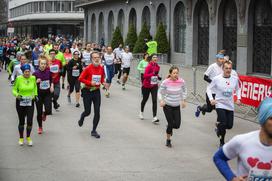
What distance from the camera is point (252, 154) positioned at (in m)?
4.25

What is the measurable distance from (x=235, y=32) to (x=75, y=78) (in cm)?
1277

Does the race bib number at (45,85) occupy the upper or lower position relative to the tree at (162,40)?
lower

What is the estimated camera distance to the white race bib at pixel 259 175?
432 cm

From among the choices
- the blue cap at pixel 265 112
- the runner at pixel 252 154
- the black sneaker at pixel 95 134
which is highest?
the blue cap at pixel 265 112

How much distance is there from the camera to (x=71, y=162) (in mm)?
9594

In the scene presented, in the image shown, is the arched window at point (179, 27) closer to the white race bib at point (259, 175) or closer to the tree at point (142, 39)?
the tree at point (142, 39)

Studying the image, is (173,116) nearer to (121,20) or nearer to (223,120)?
(223,120)

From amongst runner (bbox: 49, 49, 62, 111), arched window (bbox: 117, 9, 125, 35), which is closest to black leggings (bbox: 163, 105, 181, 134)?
runner (bbox: 49, 49, 62, 111)

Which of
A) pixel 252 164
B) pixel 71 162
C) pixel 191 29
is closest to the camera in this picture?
pixel 252 164

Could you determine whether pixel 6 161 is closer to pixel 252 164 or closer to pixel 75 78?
pixel 252 164

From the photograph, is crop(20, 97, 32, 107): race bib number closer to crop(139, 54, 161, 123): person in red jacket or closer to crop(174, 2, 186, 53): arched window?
crop(139, 54, 161, 123): person in red jacket

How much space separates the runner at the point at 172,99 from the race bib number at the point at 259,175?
672cm

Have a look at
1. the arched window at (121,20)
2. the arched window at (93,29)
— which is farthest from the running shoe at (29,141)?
the arched window at (93,29)

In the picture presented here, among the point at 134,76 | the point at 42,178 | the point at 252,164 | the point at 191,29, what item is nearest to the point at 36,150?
the point at 42,178
